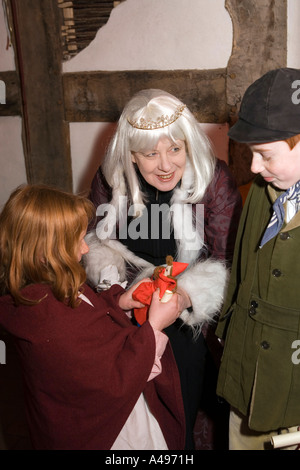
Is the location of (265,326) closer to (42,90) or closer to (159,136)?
(159,136)

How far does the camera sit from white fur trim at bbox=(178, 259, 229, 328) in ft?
6.78

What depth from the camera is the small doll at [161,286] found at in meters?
1.85

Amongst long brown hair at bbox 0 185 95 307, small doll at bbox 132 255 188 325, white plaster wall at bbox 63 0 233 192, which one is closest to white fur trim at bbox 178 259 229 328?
small doll at bbox 132 255 188 325

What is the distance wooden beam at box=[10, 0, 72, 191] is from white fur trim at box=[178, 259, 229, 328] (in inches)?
90.3

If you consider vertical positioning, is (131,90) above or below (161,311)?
above

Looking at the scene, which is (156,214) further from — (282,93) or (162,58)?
(162,58)

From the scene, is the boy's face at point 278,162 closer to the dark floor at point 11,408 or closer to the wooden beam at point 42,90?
the dark floor at point 11,408

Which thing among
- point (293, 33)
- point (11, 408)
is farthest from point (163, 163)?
point (11, 408)

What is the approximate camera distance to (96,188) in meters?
2.38

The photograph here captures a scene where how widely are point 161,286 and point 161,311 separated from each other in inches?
3.9

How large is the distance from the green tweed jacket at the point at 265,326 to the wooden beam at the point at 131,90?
1.73 metres

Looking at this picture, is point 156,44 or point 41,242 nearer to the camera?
point 41,242

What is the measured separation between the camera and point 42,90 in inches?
154

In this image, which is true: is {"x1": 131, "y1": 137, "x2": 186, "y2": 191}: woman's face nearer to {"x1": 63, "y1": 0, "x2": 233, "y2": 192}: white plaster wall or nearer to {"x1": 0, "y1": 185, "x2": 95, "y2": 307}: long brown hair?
{"x1": 0, "y1": 185, "x2": 95, "y2": 307}: long brown hair
